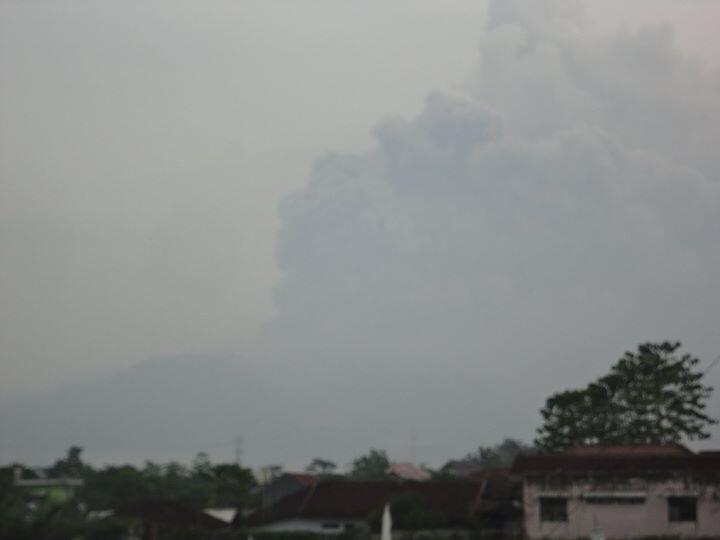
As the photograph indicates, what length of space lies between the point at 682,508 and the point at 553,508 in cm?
566

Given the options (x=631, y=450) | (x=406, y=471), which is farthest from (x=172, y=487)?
(x=631, y=450)

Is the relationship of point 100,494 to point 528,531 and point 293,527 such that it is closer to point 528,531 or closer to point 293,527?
point 293,527

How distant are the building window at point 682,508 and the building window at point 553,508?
4642 millimetres

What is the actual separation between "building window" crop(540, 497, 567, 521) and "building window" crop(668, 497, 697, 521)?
4.64 meters

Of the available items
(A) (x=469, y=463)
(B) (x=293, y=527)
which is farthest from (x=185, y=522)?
(A) (x=469, y=463)

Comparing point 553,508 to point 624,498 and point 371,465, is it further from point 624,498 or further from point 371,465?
point 371,465

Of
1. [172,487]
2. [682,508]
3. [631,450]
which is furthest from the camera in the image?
[172,487]

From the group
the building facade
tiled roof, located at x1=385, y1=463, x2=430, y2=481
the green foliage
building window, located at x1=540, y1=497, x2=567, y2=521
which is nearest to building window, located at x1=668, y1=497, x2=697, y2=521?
the building facade

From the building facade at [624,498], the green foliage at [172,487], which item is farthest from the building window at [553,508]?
the green foliage at [172,487]

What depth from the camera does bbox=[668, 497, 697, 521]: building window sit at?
156 feet

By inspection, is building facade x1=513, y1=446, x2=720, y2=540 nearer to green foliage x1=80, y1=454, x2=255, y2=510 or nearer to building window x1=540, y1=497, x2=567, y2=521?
building window x1=540, y1=497, x2=567, y2=521

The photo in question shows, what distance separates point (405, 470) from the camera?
93.1 metres

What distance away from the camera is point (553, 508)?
160ft

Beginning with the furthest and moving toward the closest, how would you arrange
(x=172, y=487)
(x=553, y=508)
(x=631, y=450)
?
1. (x=172, y=487)
2. (x=631, y=450)
3. (x=553, y=508)
